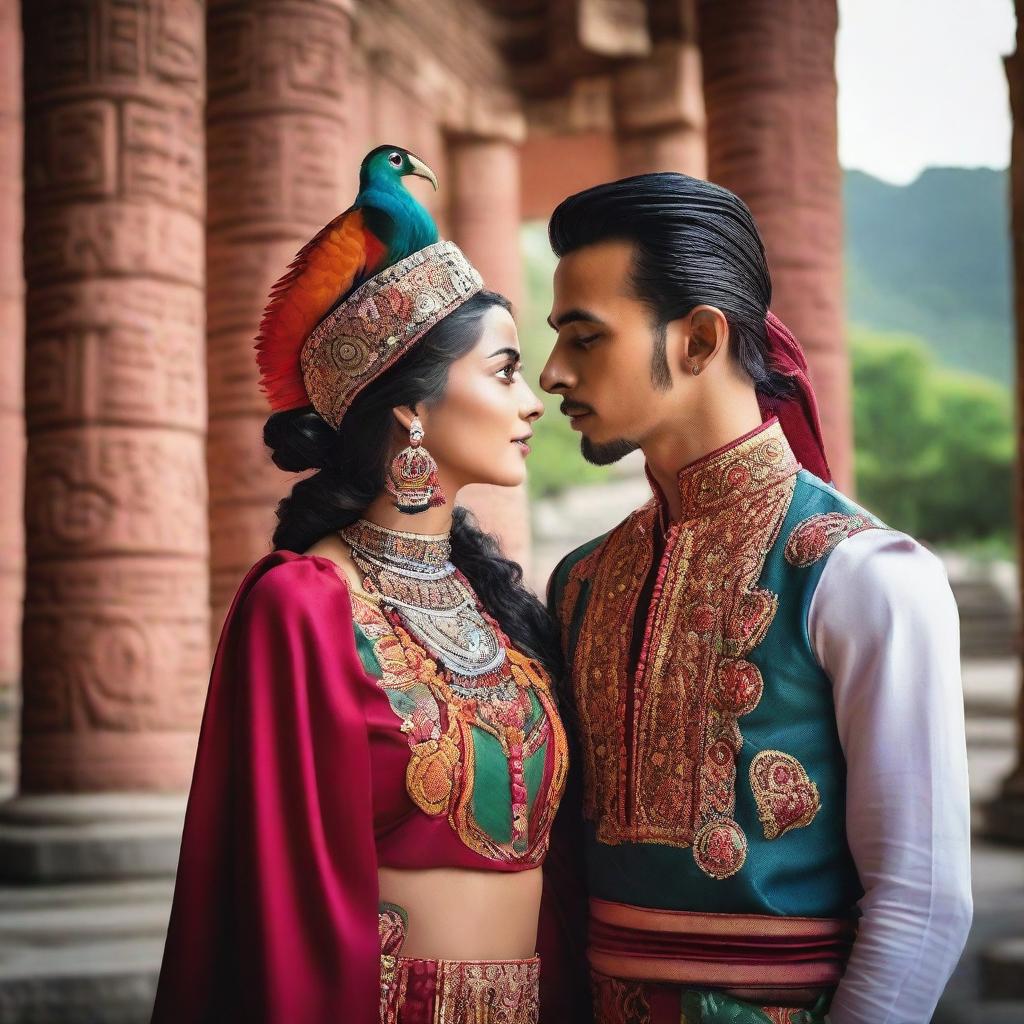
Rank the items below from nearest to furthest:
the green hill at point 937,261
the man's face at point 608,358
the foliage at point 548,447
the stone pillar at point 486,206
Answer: the man's face at point 608,358 < the stone pillar at point 486,206 < the foliage at point 548,447 < the green hill at point 937,261

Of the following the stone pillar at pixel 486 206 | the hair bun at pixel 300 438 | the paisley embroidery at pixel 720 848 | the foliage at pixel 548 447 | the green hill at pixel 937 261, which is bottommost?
the paisley embroidery at pixel 720 848

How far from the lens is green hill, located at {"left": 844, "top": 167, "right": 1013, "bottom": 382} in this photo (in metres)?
45.8

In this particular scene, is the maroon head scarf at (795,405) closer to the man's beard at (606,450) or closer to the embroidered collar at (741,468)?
the embroidered collar at (741,468)

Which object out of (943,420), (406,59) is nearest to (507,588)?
(406,59)

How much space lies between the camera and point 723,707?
223 centimetres

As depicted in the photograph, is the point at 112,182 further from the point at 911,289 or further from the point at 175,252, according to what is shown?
the point at 911,289

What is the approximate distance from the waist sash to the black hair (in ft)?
3.09

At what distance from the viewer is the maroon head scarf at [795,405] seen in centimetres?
249

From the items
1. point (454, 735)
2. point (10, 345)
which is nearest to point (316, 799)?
point (454, 735)

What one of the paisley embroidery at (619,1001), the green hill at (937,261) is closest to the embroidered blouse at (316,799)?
the paisley embroidery at (619,1001)

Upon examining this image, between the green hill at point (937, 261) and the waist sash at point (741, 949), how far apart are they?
44.5 m

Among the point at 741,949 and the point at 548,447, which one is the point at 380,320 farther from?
the point at 548,447

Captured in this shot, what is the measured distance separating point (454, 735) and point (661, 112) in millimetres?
10103

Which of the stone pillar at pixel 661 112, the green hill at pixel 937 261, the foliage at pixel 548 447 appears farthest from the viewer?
the green hill at pixel 937 261
